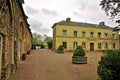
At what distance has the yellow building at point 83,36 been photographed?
42.0 meters

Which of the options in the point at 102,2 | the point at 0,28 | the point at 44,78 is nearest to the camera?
the point at 0,28

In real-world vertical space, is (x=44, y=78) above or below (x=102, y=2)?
below

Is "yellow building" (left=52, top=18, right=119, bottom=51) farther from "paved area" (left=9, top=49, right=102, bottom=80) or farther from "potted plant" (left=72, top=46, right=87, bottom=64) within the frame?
"paved area" (left=9, top=49, right=102, bottom=80)

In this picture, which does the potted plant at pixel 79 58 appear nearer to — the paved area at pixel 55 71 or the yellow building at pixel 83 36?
the paved area at pixel 55 71

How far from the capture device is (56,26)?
4200 cm

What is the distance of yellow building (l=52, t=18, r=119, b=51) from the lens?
138 ft


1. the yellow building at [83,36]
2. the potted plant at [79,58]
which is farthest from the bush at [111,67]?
the yellow building at [83,36]

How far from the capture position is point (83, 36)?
44438 millimetres

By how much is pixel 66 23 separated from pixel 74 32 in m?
2.96

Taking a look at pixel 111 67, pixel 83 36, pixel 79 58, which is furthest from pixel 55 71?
pixel 83 36

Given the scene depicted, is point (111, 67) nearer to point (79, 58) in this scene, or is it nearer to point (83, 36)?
point (79, 58)

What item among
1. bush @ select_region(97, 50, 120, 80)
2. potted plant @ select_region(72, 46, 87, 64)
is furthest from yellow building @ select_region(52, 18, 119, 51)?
bush @ select_region(97, 50, 120, 80)

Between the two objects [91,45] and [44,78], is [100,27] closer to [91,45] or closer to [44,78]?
[91,45]

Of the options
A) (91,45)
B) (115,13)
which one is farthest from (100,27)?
(115,13)
